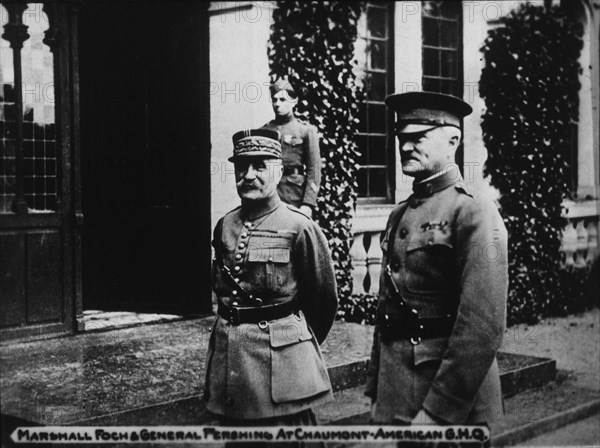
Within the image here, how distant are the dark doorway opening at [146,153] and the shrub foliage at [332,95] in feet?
3.52

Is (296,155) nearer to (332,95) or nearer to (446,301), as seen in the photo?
(332,95)

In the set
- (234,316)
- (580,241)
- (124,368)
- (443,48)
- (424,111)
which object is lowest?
(124,368)

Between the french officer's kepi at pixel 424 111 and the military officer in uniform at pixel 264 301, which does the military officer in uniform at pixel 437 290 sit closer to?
the french officer's kepi at pixel 424 111

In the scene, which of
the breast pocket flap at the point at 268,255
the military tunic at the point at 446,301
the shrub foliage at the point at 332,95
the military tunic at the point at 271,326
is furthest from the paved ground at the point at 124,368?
the military tunic at the point at 446,301

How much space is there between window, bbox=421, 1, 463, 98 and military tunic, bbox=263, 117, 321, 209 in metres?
3.00

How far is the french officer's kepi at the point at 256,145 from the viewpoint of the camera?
3.14 metres

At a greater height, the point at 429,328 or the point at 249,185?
the point at 249,185

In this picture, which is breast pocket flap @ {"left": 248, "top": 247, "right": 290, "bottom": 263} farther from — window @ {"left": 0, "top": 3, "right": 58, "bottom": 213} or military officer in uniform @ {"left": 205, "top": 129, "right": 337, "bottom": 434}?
window @ {"left": 0, "top": 3, "right": 58, "bottom": 213}

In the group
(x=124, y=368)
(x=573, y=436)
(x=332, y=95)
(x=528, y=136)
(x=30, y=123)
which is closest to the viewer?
(x=124, y=368)

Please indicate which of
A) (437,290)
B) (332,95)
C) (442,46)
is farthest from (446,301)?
(442,46)

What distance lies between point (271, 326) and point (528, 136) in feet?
21.9

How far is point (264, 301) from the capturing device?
314 cm

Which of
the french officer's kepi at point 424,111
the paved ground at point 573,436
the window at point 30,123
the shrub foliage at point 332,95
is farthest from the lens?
the shrub foliage at point 332,95

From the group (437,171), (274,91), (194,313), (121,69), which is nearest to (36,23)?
(121,69)
